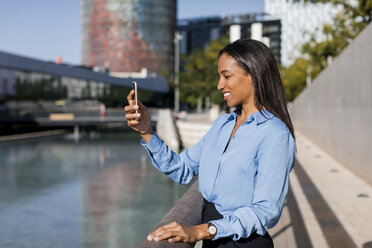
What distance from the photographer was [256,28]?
48.9ft

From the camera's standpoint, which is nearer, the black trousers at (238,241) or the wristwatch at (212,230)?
the wristwatch at (212,230)

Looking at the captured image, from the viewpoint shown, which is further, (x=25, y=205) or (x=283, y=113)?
(x=25, y=205)

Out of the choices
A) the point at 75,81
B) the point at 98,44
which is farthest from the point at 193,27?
the point at 75,81

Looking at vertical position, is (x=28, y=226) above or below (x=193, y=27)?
below

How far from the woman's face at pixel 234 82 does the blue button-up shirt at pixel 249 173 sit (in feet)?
0.38

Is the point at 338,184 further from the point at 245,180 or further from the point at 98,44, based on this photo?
the point at 98,44

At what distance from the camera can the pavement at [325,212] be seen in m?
5.99

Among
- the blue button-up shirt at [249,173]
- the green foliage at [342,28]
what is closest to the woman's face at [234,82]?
the blue button-up shirt at [249,173]

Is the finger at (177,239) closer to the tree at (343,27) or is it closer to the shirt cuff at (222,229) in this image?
the shirt cuff at (222,229)

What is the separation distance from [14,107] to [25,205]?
24871 millimetres

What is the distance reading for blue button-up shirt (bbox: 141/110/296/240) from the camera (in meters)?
1.82

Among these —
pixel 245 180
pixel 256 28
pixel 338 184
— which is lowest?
pixel 338 184

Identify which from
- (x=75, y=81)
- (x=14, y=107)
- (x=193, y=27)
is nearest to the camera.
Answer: (x=14, y=107)

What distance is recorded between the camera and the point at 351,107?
14.0 m
